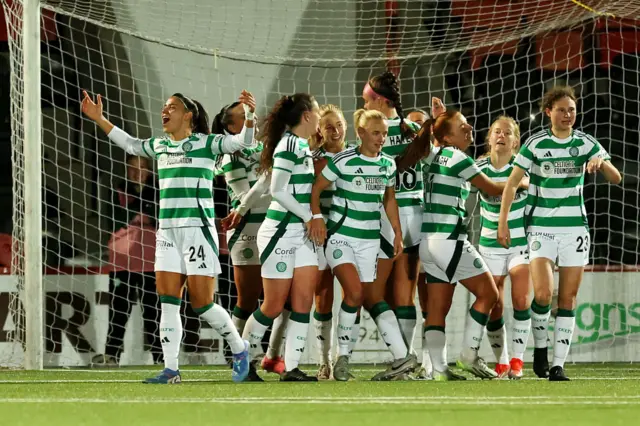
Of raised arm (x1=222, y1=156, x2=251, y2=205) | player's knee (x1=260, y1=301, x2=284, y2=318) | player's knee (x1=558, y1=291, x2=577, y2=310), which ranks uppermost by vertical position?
raised arm (x1=222, y1=156, x2=251, y2=205)

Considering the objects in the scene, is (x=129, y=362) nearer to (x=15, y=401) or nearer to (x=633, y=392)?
(x=15, y=401)

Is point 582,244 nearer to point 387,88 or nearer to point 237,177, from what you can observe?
point 387,88

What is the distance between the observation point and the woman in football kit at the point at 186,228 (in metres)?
6.79

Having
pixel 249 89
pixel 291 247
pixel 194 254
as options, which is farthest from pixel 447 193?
pixel 249 89

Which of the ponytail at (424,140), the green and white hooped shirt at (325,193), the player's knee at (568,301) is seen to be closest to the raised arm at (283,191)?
the green and white hooped shirt at (325,193)

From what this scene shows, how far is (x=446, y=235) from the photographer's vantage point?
7.44 metres

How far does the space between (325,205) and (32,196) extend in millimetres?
2449

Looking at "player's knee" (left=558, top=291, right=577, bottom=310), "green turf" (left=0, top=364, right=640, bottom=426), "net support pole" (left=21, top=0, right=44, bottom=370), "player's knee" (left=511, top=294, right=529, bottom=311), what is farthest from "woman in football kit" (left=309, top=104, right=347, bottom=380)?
"net support pole" (left=21, top=0, right=44, bottom=370)

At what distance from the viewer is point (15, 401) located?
18.5 feet

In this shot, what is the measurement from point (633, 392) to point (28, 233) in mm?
4564

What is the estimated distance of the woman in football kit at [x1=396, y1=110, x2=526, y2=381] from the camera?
7441mm

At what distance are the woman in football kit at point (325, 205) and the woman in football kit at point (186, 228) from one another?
29.5 inches

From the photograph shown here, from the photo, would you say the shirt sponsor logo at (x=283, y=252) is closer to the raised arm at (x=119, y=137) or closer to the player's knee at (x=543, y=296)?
the raised arm at (x=119, y=137)

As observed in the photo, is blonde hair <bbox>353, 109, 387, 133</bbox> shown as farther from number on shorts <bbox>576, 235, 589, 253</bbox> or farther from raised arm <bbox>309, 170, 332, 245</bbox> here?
number on shorts <bbox>576, 235, 589, 253</bbox>
